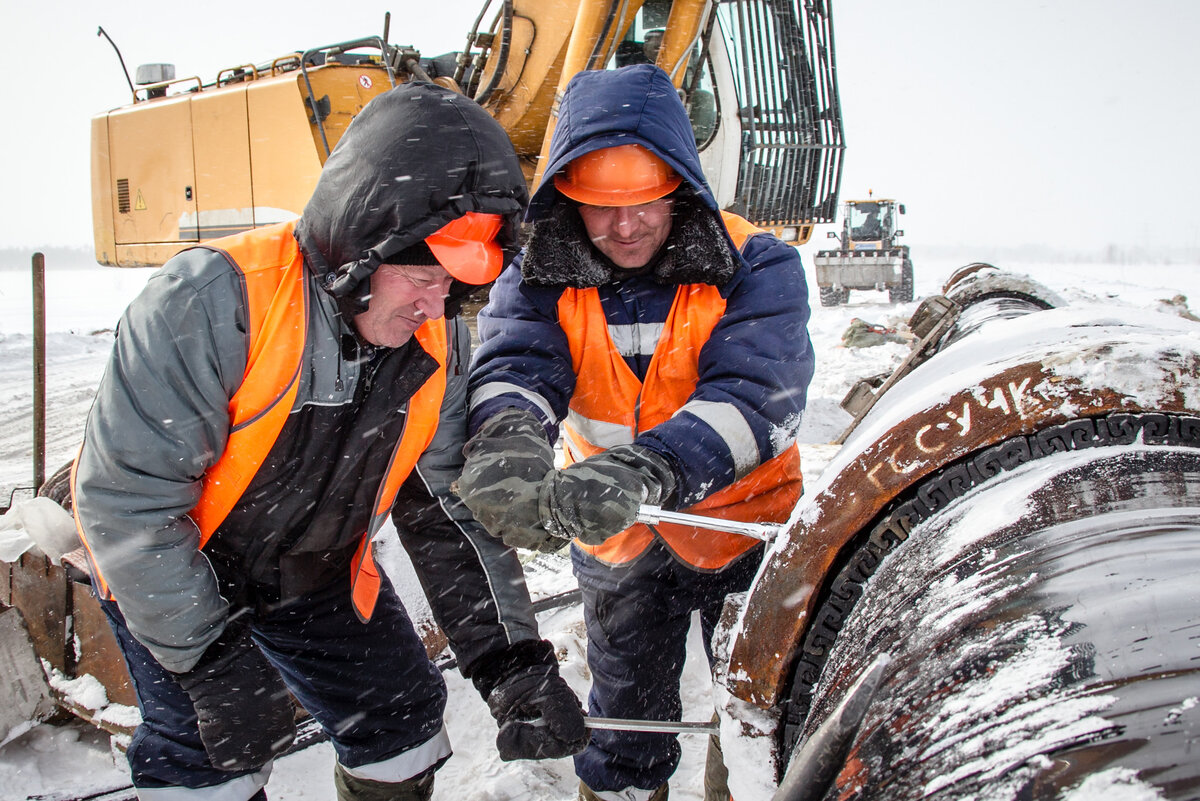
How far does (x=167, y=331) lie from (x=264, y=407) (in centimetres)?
21

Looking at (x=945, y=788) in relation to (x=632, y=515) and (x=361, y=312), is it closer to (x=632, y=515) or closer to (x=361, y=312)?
(x=632, y=515)

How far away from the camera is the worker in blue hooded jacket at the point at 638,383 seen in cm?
178

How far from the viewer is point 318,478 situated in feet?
5.69

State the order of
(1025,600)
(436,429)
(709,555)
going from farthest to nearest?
(709,555) < (436,429) < (1025,600)

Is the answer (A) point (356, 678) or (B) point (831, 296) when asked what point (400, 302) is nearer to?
(A) point (356, 678)

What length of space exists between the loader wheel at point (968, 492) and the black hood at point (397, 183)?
94cm

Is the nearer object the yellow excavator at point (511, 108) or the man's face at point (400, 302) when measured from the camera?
the man's face at point (400, 302)

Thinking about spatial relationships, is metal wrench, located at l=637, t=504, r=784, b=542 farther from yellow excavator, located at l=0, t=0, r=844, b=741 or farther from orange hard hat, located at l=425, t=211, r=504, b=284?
yellow excavator, located at l=0, t=0, r=844, b=741

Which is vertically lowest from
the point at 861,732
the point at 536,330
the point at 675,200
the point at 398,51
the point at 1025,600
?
the point at 861,732

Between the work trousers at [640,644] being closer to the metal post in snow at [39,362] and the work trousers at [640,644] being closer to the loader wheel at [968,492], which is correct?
the loader wheel at [968,492]

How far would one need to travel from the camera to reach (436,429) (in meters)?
1.94

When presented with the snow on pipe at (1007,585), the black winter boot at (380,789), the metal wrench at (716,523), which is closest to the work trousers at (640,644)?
the black winter boot at (380,789)

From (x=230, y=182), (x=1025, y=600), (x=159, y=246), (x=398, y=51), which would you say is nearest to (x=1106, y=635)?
(x=1025, y=600)

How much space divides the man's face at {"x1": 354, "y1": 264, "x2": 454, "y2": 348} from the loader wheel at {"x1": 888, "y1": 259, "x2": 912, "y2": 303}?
60.2ft
